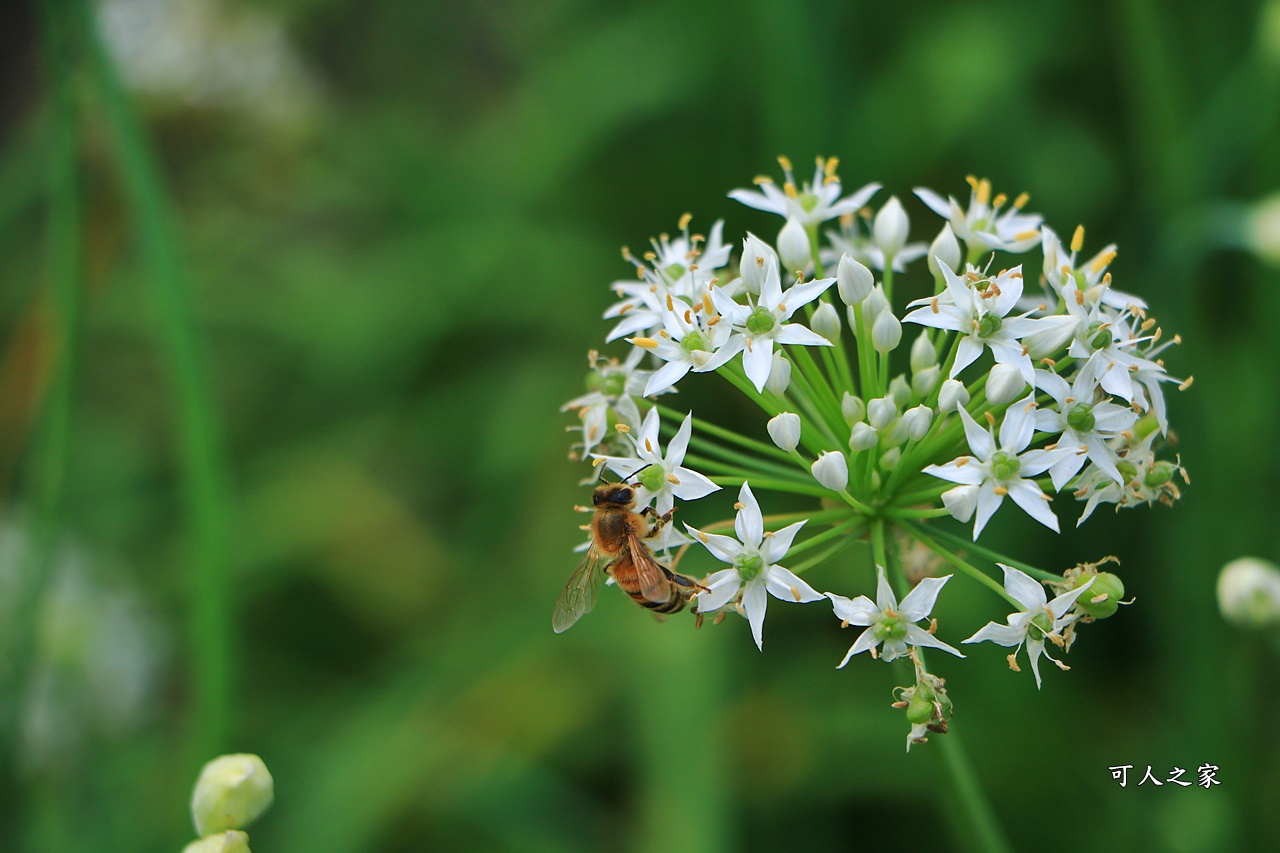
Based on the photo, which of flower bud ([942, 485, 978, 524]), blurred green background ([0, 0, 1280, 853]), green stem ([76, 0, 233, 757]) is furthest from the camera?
blurred green background ([0, 0, 1280, 853])

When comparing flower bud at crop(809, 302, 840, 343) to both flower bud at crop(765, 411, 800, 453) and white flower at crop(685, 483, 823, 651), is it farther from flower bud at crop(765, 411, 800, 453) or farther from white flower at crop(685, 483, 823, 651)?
white flower at crop(685, 483, 823, 651)

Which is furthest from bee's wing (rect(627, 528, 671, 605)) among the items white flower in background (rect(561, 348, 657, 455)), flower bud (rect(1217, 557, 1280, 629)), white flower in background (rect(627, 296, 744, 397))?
flower bud (rect(1217, 557, 1280, 629))

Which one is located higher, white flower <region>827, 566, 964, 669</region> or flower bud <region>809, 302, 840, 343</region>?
flower bud <region>809, 302, 840, 343</region>

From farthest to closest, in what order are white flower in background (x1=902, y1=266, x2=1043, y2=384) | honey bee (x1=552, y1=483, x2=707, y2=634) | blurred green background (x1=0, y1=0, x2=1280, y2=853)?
blurred green background (x1=0, y1=0, x2=1280, y2=853), honey bee (x1=552, y1=483, x2=707, y2=634), white flower in background (x1=902, y1=266, x2=1043, y2=384)

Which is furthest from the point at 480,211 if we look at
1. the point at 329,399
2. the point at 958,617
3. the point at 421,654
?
the point at 958,617

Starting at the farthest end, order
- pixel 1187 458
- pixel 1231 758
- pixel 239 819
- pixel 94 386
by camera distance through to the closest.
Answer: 1. pixel 94 386
2. pixel 1187 458
3. pixel 1231 758
4. pixel 239 819

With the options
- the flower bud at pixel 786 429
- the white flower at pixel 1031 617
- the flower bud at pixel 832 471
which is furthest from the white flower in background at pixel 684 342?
the white flower at pixel 1031 617

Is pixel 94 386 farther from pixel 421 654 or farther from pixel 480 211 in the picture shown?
pixel 421 654

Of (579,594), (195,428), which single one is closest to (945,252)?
(579,594)
